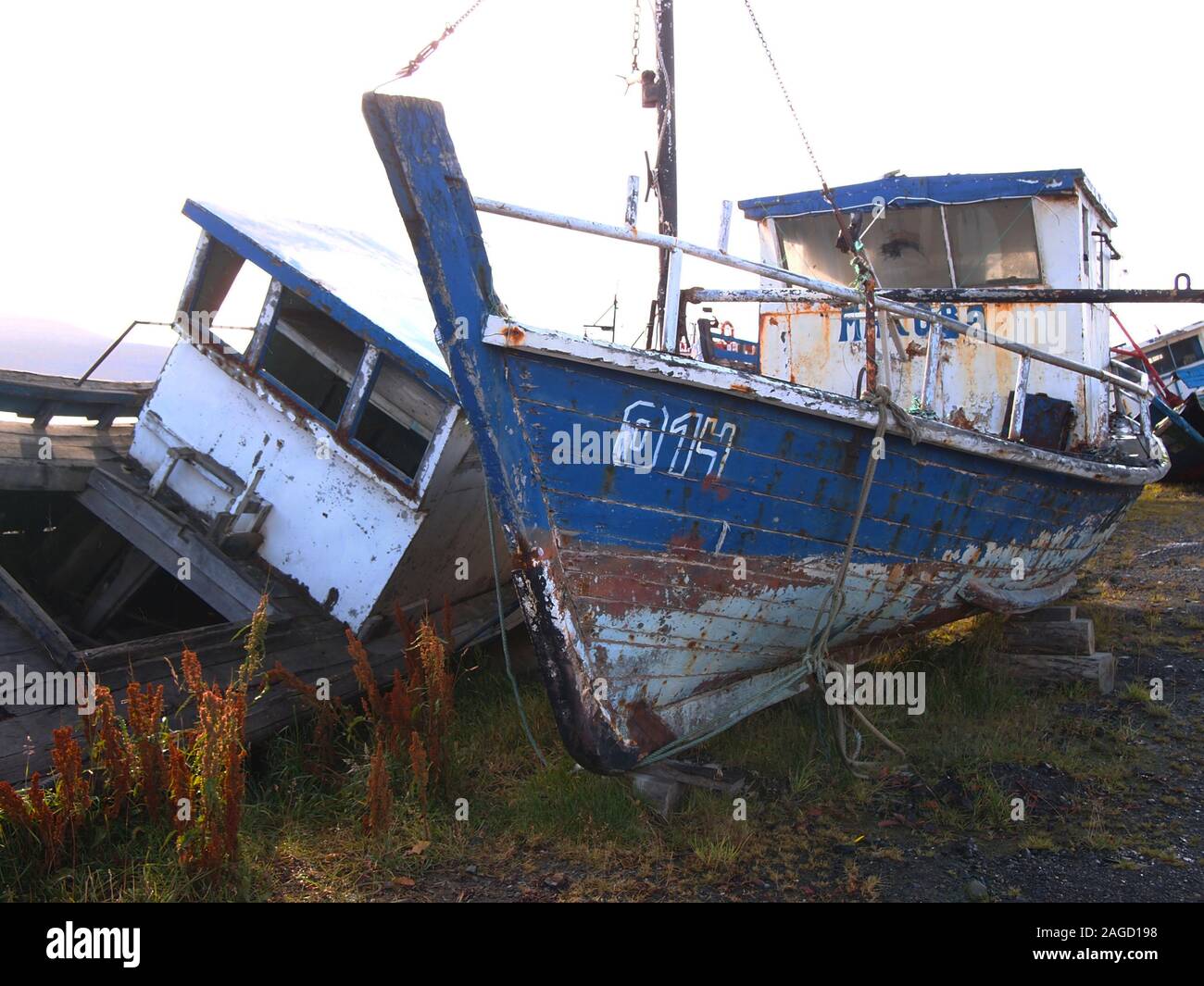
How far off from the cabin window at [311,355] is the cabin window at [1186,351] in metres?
14.9

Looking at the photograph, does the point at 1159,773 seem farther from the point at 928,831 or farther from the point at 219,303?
the point at 219,303

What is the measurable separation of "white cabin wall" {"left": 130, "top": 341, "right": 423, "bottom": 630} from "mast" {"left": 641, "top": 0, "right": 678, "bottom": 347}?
3535mm

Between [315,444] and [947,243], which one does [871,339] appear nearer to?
[947,243]

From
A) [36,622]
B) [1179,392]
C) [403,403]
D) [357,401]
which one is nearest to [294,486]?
[357,401]

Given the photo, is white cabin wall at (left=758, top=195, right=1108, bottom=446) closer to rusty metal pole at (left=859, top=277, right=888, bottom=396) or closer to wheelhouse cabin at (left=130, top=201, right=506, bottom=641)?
rusty metal pole at (left=859, top=277, right=888, bottom=396)

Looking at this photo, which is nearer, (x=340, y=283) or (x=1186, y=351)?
(x=340, y=283)

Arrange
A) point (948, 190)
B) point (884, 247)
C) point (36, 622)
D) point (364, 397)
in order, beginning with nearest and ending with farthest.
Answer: point (36, 622)
point (364, 397)
point (948, 190)
point (884, 247)

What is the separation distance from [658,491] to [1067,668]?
119 inches

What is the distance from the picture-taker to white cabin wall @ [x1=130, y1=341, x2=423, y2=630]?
5508 mm

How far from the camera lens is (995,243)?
631 centimetres

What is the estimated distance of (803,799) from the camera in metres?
4.30

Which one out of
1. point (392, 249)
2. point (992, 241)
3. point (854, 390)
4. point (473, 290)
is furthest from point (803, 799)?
point (392, 249)

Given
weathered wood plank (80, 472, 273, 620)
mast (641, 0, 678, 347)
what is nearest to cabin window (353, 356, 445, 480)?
weathered wood plank (80, 472, 273, 620)

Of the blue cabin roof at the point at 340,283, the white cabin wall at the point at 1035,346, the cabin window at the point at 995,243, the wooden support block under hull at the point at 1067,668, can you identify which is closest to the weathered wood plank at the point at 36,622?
the blue cabin roof at the point at 340,283
